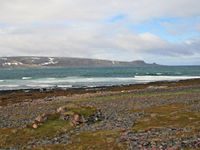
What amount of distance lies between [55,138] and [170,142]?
383 inches

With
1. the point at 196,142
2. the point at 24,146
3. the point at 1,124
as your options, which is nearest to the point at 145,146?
the point at 196,142

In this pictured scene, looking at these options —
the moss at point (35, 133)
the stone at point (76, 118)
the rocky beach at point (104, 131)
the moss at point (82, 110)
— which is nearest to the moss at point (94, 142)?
the rocky beach at point (104, 131)

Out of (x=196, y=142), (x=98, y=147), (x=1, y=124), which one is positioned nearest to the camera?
(x=196, y=142)

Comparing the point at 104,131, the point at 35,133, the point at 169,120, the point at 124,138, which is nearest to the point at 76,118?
the point at 104,131

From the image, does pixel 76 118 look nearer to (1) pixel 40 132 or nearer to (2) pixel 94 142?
(1) pixel 40 132

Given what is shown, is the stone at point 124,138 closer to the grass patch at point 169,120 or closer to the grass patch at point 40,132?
the grass patch at point 169,120

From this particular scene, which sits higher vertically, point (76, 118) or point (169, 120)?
point (76, 118)

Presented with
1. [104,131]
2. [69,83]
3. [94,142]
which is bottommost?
[94,142]

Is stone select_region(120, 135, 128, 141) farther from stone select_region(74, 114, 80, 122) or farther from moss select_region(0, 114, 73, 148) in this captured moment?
stone select_region(74, 114, 80, 122)

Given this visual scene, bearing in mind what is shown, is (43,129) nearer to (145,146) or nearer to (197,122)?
(145,146)

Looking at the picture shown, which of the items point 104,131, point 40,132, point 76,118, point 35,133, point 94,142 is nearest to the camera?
point 94,142

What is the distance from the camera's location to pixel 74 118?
79.9 ft

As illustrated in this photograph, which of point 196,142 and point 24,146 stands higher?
point 196,142

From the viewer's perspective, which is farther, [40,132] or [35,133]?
[40,132]
